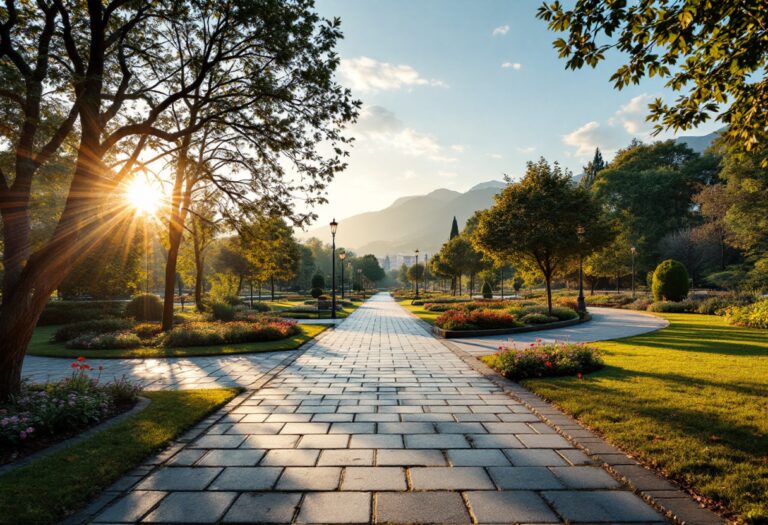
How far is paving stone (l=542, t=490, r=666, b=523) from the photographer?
3.00 m

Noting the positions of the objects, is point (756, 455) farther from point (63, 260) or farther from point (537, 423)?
point (63, 260)

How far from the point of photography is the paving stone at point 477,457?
3.98 m

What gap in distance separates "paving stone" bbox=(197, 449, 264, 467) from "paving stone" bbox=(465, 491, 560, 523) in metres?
2.31

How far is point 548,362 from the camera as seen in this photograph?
7.96 metres

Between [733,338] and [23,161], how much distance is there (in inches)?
756

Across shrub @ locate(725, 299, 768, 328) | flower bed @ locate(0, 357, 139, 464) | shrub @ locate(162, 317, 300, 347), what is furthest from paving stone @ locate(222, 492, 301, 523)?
shrub @ locate(725, 299, 768, 328)

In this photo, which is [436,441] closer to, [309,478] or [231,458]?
[309,478]

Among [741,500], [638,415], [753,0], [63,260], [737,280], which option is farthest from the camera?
[737,280]

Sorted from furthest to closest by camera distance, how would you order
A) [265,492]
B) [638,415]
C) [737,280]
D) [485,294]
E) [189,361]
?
[485,294] < [737,280] < [189,361] < [638,415] < [265,492]

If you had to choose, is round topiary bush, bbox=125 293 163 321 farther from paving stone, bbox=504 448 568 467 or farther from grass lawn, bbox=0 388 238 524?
paving stone, bbox=504 448 568 467

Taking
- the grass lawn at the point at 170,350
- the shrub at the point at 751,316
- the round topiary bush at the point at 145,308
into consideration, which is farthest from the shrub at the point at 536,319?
the round topiary bush at the point at 145,308

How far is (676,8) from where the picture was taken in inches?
173

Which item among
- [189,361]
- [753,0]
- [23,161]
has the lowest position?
[189,361]

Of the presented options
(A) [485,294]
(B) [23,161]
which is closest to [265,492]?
(B) [23,161]
